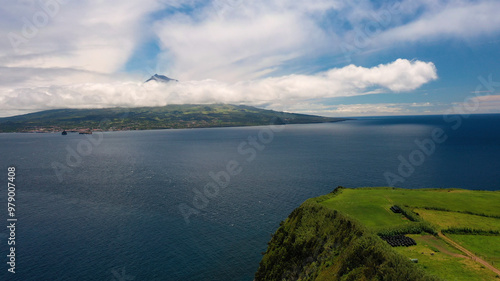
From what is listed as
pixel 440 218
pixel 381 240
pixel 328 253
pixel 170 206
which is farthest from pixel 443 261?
pixel 170 206

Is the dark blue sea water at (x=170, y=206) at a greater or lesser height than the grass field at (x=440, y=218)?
lesser

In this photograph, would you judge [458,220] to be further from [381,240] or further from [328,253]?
[328,253]

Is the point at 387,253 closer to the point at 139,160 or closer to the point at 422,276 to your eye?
the point at 422,276

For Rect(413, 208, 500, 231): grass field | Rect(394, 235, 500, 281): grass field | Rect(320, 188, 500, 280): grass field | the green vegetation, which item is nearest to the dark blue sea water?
the green vegetation

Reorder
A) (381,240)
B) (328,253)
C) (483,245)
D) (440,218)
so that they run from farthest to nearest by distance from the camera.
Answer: (440,218), (483,245), (328,253), (381,240)

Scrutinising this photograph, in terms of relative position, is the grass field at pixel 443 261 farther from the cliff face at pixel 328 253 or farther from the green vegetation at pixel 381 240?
the cliff face at pixel 328 253

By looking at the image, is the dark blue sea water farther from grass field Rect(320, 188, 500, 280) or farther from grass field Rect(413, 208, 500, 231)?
grass field Rect(413, 208, 500, 231)

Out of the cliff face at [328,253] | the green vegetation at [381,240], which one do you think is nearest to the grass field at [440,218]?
the green vegetation at [381,240]

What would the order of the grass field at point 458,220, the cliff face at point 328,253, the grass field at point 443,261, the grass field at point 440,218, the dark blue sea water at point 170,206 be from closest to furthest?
1. the cliff face at point 328,253
2. the grass field at point 443,261
3. the grass field at point 440,218
4. the grass field at point 458,220
5. the dark blue sea water at point 170,206
